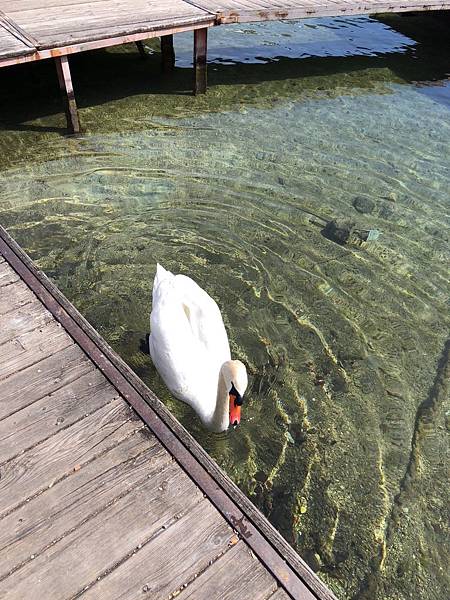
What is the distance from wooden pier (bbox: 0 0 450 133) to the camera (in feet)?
24.2

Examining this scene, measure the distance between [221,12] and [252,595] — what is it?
928 cm

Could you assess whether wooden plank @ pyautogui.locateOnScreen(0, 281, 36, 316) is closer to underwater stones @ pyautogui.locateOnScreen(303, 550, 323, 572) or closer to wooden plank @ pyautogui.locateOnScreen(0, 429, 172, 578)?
wooden plank @ pyautogui.locateOnScreen(0, 429, 172, 578)

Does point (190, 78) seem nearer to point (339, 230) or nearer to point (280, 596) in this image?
point (339, 230)

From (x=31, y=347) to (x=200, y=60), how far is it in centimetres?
751

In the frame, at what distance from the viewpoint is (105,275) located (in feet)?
18.2

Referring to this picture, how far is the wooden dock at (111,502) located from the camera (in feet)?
8.25

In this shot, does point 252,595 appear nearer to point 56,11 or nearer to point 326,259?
point 326,259

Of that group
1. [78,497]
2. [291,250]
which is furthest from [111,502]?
[291,250]

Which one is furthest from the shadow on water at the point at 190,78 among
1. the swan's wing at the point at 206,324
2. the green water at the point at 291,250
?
the swan's wing at the point at 206,324

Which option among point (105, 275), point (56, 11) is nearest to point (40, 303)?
point (105, 275)

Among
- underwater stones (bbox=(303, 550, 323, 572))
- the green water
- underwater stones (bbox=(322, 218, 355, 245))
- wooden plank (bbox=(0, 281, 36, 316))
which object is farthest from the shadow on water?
underwater stones (bbox=(303, 550, 323, 572))

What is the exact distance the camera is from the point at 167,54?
10.2 meters

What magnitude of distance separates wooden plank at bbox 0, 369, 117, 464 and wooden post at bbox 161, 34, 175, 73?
866 centimetres

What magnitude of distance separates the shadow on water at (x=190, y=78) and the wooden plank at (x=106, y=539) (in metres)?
6.97
